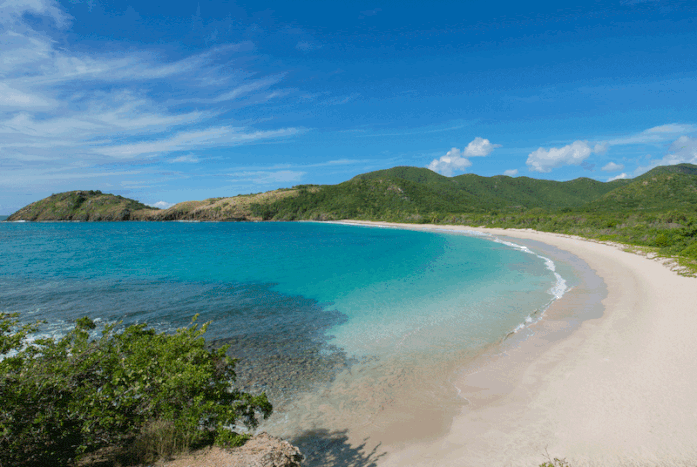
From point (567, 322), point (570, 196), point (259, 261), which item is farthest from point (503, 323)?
point (570, 196)

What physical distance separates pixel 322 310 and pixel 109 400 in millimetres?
13138

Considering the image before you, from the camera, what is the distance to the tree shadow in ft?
22.6

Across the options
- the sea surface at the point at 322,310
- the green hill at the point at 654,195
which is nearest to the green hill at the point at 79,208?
the sea surface at the point at 322,310

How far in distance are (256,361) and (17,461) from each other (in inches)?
291

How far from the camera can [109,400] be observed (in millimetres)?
5496

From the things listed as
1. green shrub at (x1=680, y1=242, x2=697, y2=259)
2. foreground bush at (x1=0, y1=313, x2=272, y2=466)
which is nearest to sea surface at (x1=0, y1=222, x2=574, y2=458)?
foreground bush at (x1=0, y1=313, x2=272, y2=466)

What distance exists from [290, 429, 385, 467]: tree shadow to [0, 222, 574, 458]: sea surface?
34 cm

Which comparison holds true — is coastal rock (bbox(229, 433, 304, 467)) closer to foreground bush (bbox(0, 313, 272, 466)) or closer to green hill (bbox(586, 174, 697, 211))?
foreground bush (bbox(0, 313, 272, 466))

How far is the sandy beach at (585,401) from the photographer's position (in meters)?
6.89

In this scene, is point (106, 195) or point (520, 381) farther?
point (106, 195)

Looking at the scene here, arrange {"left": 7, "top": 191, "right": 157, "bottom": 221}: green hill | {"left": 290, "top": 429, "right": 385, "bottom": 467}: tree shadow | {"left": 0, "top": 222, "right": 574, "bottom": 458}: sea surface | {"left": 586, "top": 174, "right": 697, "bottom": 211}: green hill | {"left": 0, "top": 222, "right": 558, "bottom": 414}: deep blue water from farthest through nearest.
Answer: {"left": 7, "top": 191, "right": 157, "bottom": 221}: green hill < {"left": 586, "top": 174, "right": 697, "bottom": 211}: green hill < {"left": 0, "top": 222, "right": 558, "bottom": 414}: deep blue water < {"left": 0, "top": 222, "right": 574, "bottom": 458}: sea surface < {"left": 290, "top": 429, "right": 385, "bottom": 467}: tree shadow

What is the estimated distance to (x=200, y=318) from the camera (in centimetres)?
1636

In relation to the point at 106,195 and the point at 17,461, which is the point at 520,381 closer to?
the point at 17,461

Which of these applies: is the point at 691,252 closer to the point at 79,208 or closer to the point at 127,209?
the point at 127,209
